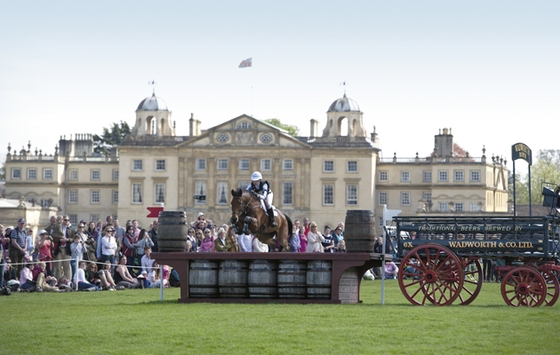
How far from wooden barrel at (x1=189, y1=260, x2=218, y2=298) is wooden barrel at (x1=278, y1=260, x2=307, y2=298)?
1.08 meters

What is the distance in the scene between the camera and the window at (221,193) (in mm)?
99875

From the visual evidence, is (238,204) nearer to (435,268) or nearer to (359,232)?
(359,232)

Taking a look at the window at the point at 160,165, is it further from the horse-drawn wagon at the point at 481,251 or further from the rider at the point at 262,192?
the horse-drawn wagon at the point at 481,251

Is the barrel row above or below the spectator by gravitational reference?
below

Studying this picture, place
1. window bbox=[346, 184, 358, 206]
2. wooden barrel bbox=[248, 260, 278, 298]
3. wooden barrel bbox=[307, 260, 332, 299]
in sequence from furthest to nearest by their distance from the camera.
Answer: window bbox=[346, 184, 358, 206]
wooden barrel bbox=[248, 260, 278, 298]
wooden barrel bbox=[307, 260, 332, 299]

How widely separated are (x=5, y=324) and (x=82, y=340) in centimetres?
245

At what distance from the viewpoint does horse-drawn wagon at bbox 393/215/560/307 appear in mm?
17422

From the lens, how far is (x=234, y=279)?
18125 millimetres

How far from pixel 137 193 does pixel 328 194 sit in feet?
55.5

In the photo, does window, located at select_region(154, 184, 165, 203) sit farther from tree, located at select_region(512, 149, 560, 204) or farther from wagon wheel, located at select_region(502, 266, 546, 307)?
wagon wheel, located at select_region(502, 266, 546, 307)

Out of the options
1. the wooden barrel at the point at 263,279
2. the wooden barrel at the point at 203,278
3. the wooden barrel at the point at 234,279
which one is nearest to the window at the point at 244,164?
the wooden barrel at the point at 203,278

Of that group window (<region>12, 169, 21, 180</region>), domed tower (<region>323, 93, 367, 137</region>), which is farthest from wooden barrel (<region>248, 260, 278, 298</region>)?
window (<region>12, 169, 21, 180</region>)

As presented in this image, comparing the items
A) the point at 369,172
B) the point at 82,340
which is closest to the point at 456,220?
the point at 82,340

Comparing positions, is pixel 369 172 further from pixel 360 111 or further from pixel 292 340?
pixel 292 340
